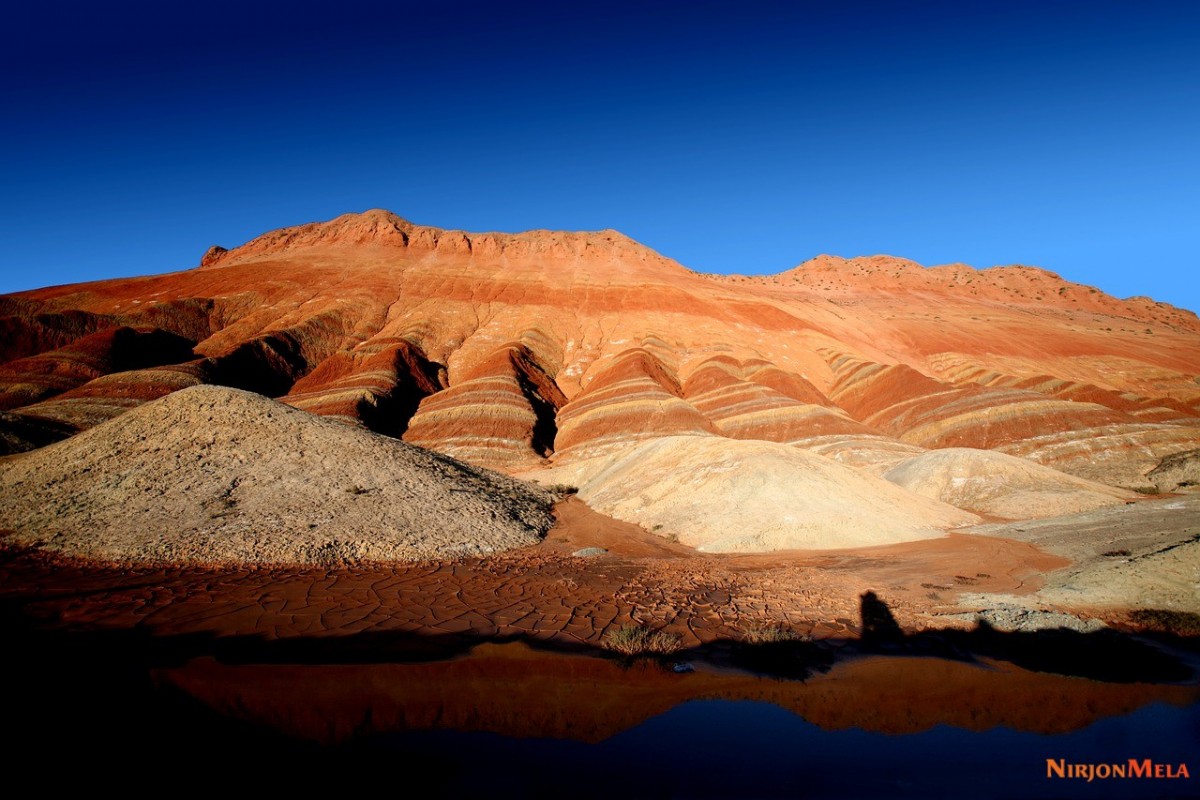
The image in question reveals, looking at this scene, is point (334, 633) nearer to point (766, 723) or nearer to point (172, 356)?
point (766, 723)

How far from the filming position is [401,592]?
11.5 meters

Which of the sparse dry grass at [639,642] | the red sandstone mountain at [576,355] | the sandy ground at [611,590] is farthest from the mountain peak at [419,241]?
the sparse dry grass at [639,642]

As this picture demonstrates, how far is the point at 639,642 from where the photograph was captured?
27.5 ft

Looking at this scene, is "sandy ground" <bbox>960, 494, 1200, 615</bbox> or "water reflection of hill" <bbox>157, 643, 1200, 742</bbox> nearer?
"water reflection of hill" <bbox>157, 643, 1200, 742</bbox>

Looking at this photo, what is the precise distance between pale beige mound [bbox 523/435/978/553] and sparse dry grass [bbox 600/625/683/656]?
27.7ft

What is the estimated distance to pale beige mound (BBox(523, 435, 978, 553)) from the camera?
56.0 ft

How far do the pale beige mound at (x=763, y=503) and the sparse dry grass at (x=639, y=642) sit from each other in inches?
332

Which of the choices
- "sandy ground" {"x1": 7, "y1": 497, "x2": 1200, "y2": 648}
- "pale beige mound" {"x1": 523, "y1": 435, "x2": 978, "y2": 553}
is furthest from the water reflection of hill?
"pale beige mound" {"x1": 523, "y1": 435, "x2": 978, "y2": 553}

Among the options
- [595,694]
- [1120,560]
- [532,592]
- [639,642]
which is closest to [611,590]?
[532,592]

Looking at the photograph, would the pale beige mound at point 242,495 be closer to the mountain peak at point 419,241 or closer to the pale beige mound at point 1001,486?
the pale beige mound at point 1001,486

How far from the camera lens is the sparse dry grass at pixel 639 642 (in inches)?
323

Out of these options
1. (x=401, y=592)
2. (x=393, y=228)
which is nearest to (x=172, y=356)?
(x=393, y=228)

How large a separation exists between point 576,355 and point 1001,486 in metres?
39.7

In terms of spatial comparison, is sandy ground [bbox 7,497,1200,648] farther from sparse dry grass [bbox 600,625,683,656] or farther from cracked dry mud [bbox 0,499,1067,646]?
sparse dry grass [bbox 600,625,683,656]
